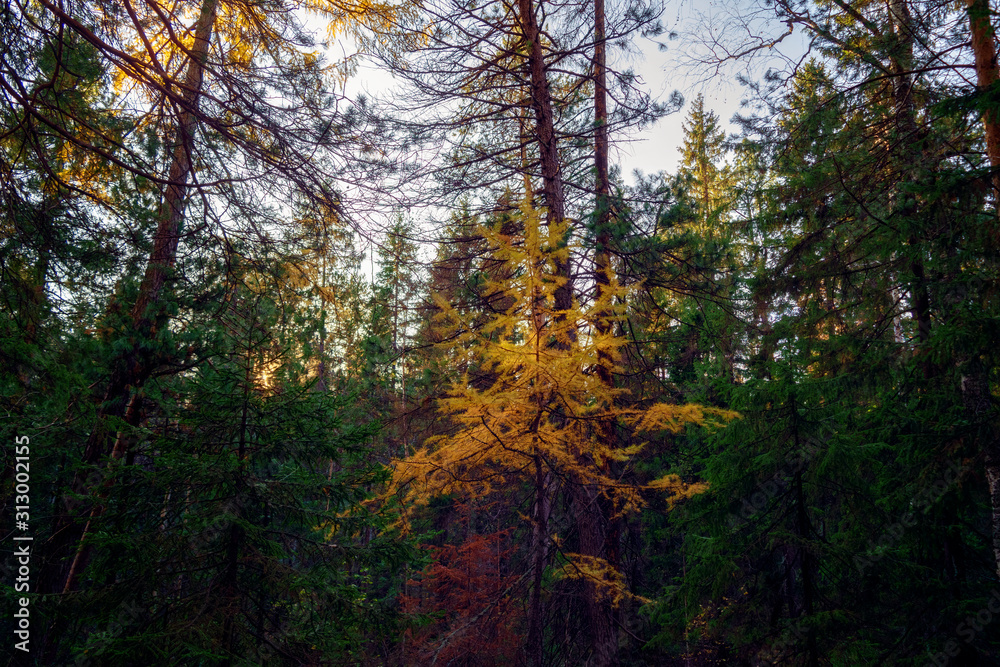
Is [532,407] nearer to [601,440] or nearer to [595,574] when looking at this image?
[595,574]

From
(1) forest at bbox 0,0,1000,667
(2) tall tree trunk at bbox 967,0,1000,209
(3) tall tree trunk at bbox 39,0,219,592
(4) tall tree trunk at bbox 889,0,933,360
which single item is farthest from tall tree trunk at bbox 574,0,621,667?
(3) tall tree trunk at bbox 39,0,219,592

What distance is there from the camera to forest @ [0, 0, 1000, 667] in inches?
155

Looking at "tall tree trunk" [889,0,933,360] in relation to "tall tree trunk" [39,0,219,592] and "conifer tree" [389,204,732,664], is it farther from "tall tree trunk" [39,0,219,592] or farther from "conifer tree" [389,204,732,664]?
"tall tree trunk" [39,0,219,592]

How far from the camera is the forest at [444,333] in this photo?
3.93m

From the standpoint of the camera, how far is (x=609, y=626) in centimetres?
650

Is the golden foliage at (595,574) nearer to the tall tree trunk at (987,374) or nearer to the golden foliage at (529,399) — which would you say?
the golden foliage at (529,399)

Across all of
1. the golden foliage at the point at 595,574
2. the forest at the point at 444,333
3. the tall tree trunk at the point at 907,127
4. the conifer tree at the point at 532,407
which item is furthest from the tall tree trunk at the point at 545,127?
the tall tree trunk at the point at 907,127

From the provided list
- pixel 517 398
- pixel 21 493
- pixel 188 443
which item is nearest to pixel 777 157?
pixel 517 398

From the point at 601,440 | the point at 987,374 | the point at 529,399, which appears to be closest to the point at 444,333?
the point at 529,399

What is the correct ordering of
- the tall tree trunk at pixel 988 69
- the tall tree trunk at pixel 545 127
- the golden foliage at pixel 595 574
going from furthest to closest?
the tall tree trunk at pixel 545 127 < the golden foliage at pixel 595 574 < the tall tree trunk at pixel 988 69

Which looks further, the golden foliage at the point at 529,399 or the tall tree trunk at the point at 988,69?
the tall tree trunk at the point at 988,69

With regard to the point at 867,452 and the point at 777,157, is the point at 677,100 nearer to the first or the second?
the point at 777,157

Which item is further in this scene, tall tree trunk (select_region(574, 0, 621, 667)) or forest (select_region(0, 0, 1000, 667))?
tall tree trunk (select_region(574, 0, 621, 667))

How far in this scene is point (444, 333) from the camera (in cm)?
625
